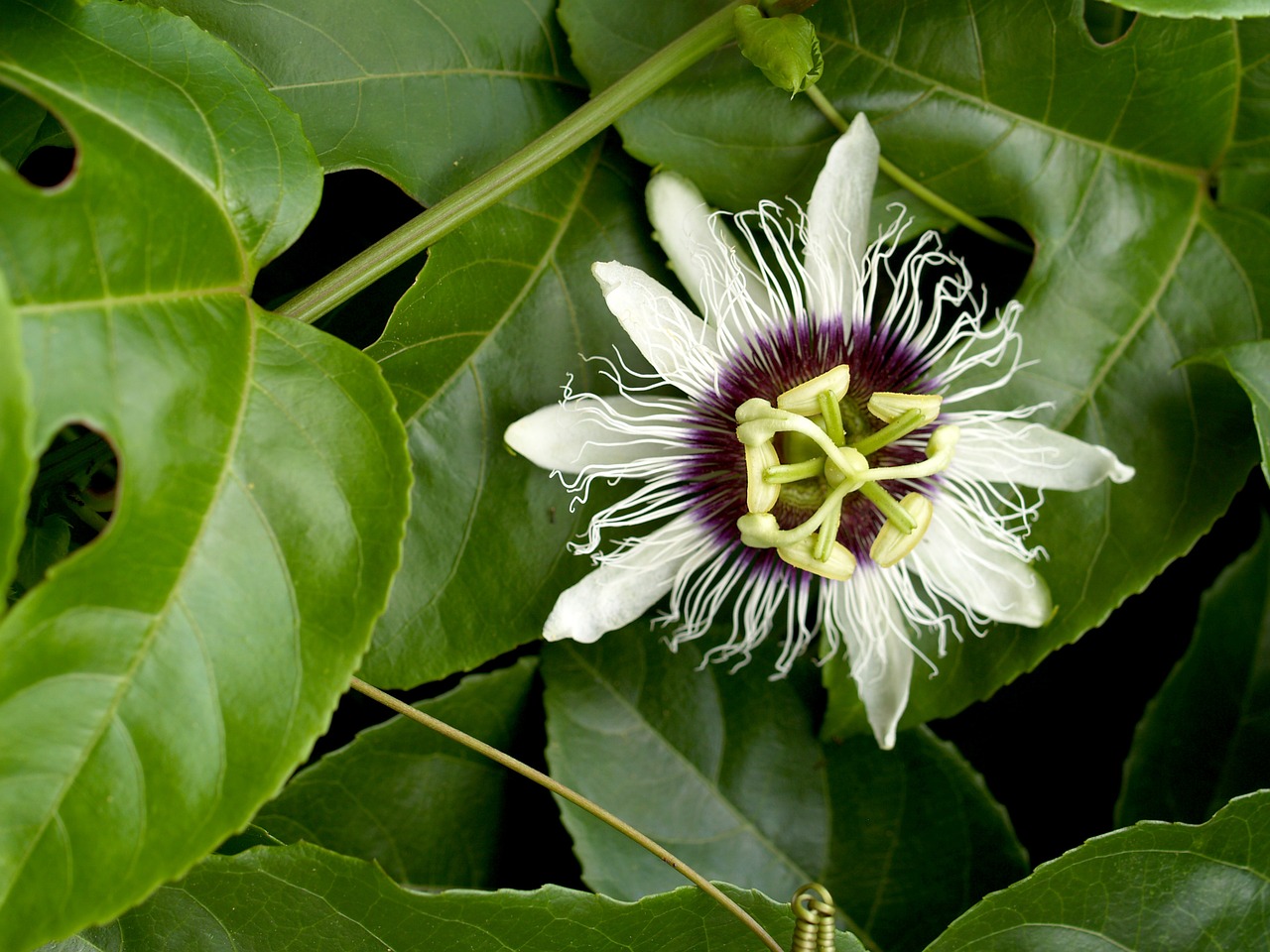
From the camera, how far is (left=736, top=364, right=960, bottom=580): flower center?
3.51 feet

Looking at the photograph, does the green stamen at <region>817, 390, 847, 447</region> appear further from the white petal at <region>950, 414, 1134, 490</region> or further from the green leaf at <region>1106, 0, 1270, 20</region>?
the green leaf at <region>1106, 0, 1270, 20</region>

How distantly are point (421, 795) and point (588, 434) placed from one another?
1.44 feet

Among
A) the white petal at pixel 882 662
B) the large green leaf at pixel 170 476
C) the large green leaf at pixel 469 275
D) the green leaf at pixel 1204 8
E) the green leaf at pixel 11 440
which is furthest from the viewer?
the white petal at pixel 882 662

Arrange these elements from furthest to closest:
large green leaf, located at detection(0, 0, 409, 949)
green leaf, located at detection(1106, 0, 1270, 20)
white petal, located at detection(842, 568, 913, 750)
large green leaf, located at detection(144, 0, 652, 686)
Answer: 1. white petal, located at detection(842, 568, 913, 750)
2. large green leaf, located at detection(144, 0, 652, 686)
3. green leaf, located at detection(1106, 0, 1270, 20)
4. large green leaf, located at detection(0, 0, 409, 949)

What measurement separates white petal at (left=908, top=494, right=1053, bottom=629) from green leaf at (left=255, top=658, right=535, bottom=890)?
43 centimetres

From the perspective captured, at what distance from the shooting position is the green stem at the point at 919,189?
1146 millimetres

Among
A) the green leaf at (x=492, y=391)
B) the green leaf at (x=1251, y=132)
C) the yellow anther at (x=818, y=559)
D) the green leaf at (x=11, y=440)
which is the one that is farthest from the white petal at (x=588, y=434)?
the green leaf at (x=1251, y=132)

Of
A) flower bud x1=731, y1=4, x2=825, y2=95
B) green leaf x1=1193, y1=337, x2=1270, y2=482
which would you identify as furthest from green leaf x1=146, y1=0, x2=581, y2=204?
green leaf x1=1193, y1=337, x2=1270, y2=482

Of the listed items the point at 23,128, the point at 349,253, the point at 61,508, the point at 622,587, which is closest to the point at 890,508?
the point at 622,587

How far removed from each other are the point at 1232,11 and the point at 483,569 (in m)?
0.81

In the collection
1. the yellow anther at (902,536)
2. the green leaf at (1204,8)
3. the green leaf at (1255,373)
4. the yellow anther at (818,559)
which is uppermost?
the green leaf at (1204,8)

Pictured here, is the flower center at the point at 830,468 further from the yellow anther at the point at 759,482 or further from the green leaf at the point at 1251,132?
the green leaf at the point at 1251,132

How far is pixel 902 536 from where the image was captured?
1.11 m

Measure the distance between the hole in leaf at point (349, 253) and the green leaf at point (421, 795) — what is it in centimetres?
38
